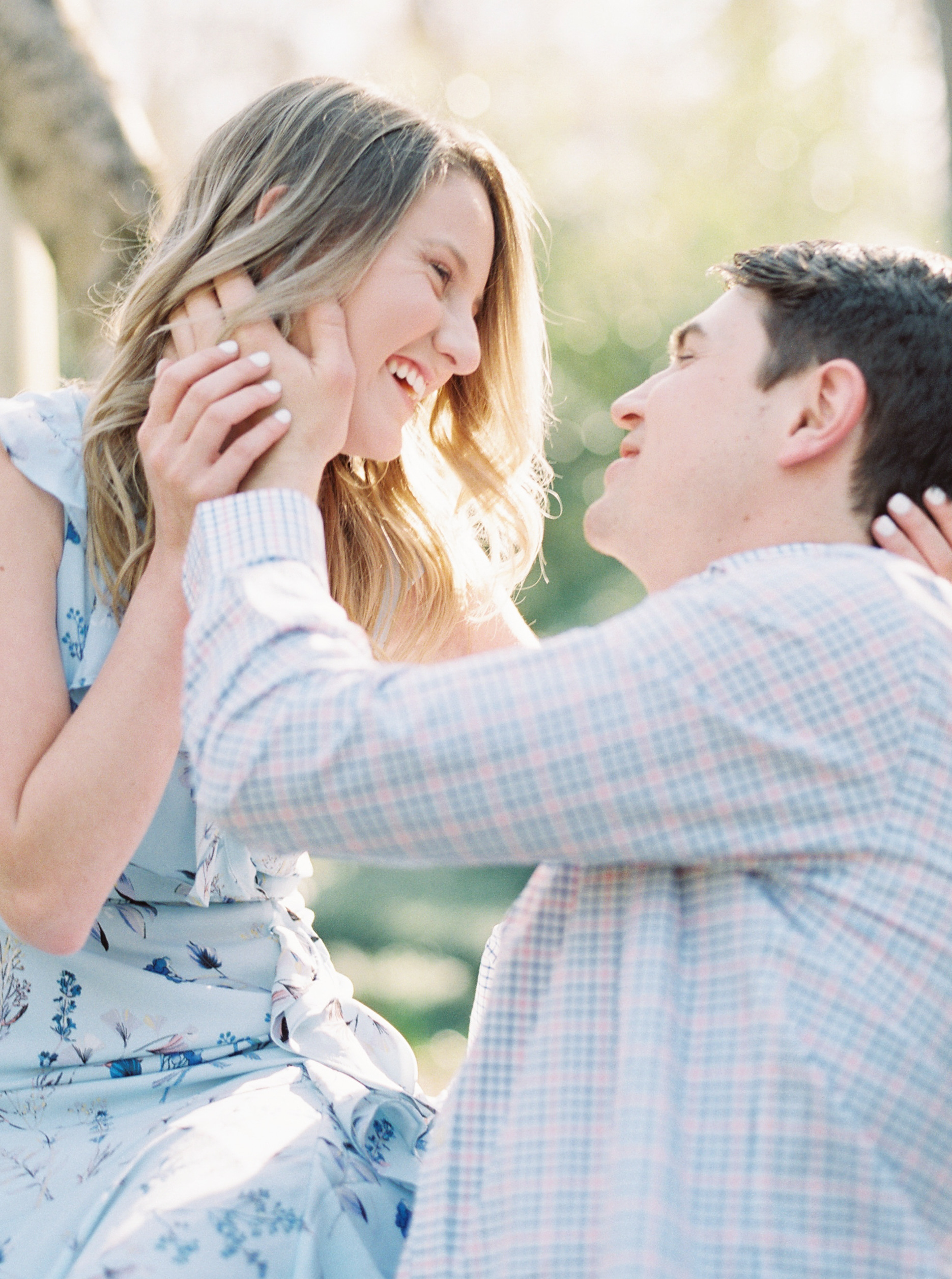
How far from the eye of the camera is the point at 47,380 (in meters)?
4.29

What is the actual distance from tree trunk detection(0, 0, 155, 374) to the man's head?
216cm

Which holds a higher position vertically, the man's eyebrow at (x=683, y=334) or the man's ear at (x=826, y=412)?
Answer: the man's eyebrow at (x=683, y=334)

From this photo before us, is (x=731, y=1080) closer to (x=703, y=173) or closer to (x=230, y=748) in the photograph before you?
(x=230, y=748)

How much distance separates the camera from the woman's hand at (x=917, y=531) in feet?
5.22

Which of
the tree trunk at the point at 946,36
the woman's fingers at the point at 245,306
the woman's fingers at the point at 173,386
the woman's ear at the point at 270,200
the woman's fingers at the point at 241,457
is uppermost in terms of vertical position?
the tree trunk at the point at 946,36

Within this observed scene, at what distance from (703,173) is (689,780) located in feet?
38.5

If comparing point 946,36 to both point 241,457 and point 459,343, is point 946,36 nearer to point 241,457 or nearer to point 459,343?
point 459,343

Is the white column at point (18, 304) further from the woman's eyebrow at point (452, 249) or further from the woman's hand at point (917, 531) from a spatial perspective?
the woman's hand at point (917, 531)

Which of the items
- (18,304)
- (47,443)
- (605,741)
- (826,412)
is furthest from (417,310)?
(18,304)

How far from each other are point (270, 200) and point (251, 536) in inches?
33.6

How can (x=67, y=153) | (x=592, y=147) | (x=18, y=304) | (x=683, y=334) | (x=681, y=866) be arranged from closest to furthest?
(x=681, y=866), (x=683, y=334), (x=67, y=153), (x=18, y=304), (x=592, y=147)

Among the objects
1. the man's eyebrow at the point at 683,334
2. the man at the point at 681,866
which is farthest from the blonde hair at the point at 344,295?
the man at the point at 681,866

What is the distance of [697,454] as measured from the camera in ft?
5.51

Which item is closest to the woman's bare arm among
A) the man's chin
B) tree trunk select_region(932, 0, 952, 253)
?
the man's chin
